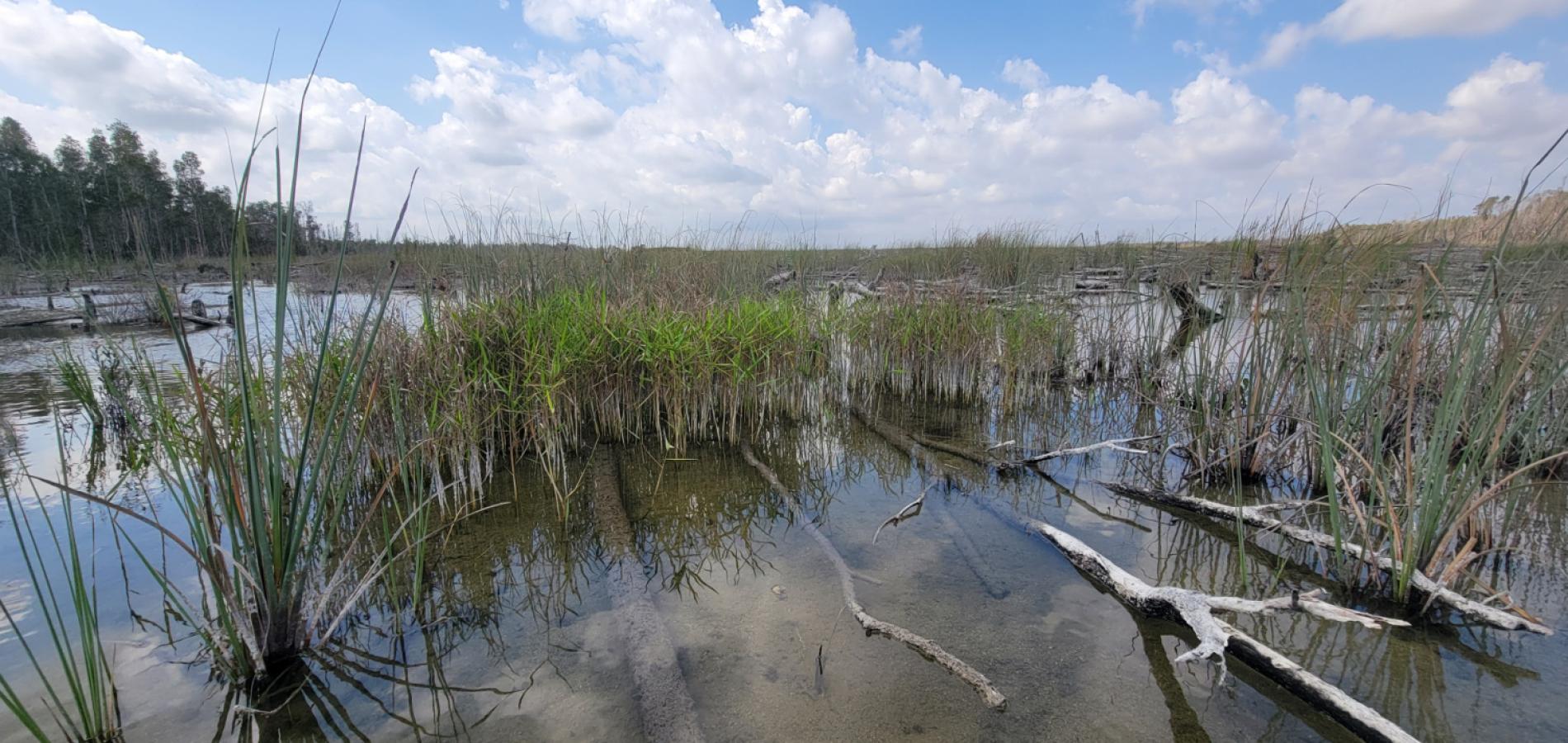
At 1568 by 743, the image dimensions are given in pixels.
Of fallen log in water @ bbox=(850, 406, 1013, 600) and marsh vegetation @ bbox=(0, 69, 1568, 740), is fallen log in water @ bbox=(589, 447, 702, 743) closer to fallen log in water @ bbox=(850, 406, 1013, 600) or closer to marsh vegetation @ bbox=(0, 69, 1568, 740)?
marsh vegetation @ bbox=(0, 69, 1568, 740)

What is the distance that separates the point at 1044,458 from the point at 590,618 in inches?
133

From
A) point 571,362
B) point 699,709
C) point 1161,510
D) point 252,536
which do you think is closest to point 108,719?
point 252,536

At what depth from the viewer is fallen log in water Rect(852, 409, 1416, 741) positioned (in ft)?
5.82

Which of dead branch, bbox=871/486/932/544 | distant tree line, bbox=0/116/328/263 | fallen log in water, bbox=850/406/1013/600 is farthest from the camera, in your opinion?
distant tree line, bbox=0/116/328/263

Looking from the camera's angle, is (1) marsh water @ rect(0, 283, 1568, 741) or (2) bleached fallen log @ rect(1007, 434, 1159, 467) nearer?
(1) marsh water @ rect(0, 283, 1568, 741)

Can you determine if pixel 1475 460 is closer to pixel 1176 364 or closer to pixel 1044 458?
pixel 1044 458

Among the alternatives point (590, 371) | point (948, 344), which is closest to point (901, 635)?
point (590, 371)

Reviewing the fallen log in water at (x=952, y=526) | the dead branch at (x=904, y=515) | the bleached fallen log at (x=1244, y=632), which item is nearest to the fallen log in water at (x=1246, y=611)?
the bleached fallen log at (x=1244, y=632)

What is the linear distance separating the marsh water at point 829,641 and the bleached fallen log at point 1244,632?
13 centimetres

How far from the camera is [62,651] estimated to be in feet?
5.73

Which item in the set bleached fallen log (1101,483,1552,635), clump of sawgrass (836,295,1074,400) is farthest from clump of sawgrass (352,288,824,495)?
bleached fallen log (1101,483,1552,635)

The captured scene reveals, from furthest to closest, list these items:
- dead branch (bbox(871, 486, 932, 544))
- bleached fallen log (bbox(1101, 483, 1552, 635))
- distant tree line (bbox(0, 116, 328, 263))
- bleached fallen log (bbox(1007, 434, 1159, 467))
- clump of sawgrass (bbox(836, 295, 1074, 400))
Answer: distant tree line (bbox(0, 116, 328, 263)) < clump of sawgrass (bbox(836, 295, 1074, 400)) < bleached fallen log (bbox(1007, 434, 1159, 467)) < dead branch (bbox(871, 486, 932, 544)) < bleached fallen log (bbox(1101, 483, 1552, 635))

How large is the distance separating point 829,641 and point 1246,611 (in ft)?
5.33

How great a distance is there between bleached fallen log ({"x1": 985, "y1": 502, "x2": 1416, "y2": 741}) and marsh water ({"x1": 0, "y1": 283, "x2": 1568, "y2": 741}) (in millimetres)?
135
